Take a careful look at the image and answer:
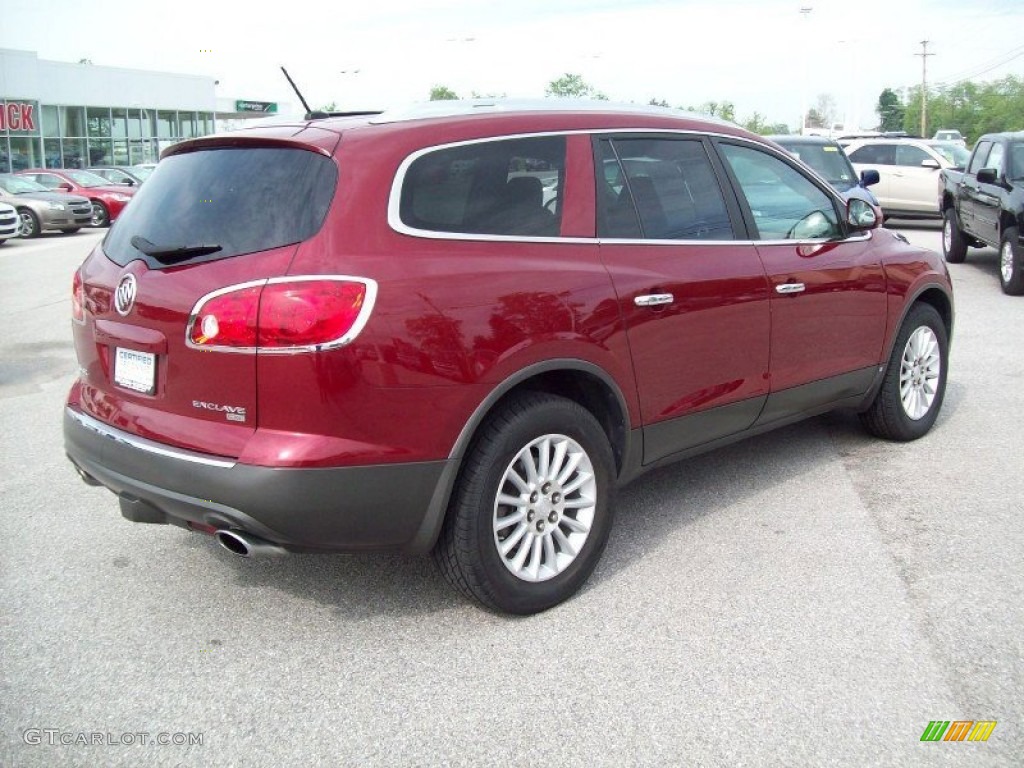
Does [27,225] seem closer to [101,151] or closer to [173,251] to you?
[173,251]

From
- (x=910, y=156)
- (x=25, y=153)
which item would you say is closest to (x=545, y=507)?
(x=910, y=156)

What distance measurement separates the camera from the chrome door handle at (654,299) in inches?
157

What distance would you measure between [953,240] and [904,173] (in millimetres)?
6021

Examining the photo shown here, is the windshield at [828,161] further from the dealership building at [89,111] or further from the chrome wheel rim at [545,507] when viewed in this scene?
the dealership building at [89,111]

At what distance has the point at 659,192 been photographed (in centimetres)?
429

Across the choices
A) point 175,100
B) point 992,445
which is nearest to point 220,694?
point 992,445

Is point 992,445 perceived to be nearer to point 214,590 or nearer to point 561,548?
point 561,548

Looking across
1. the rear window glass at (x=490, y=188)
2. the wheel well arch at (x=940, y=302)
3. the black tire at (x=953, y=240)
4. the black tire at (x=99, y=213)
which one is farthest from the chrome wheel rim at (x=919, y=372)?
the black tire at (x=99, y=213)

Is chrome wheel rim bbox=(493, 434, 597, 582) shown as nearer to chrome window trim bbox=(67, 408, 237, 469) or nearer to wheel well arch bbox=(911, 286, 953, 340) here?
chrome window trim bbox=(67, 408, 237, 469)

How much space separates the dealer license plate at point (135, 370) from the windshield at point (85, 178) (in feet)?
84.2

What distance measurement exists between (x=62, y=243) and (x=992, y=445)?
68.3 ft

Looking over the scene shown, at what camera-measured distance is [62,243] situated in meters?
22.0

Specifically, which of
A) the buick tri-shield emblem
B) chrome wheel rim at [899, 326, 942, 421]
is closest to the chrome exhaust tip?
the buick tri-shield emblem

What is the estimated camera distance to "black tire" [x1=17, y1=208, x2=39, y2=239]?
74.6ft
